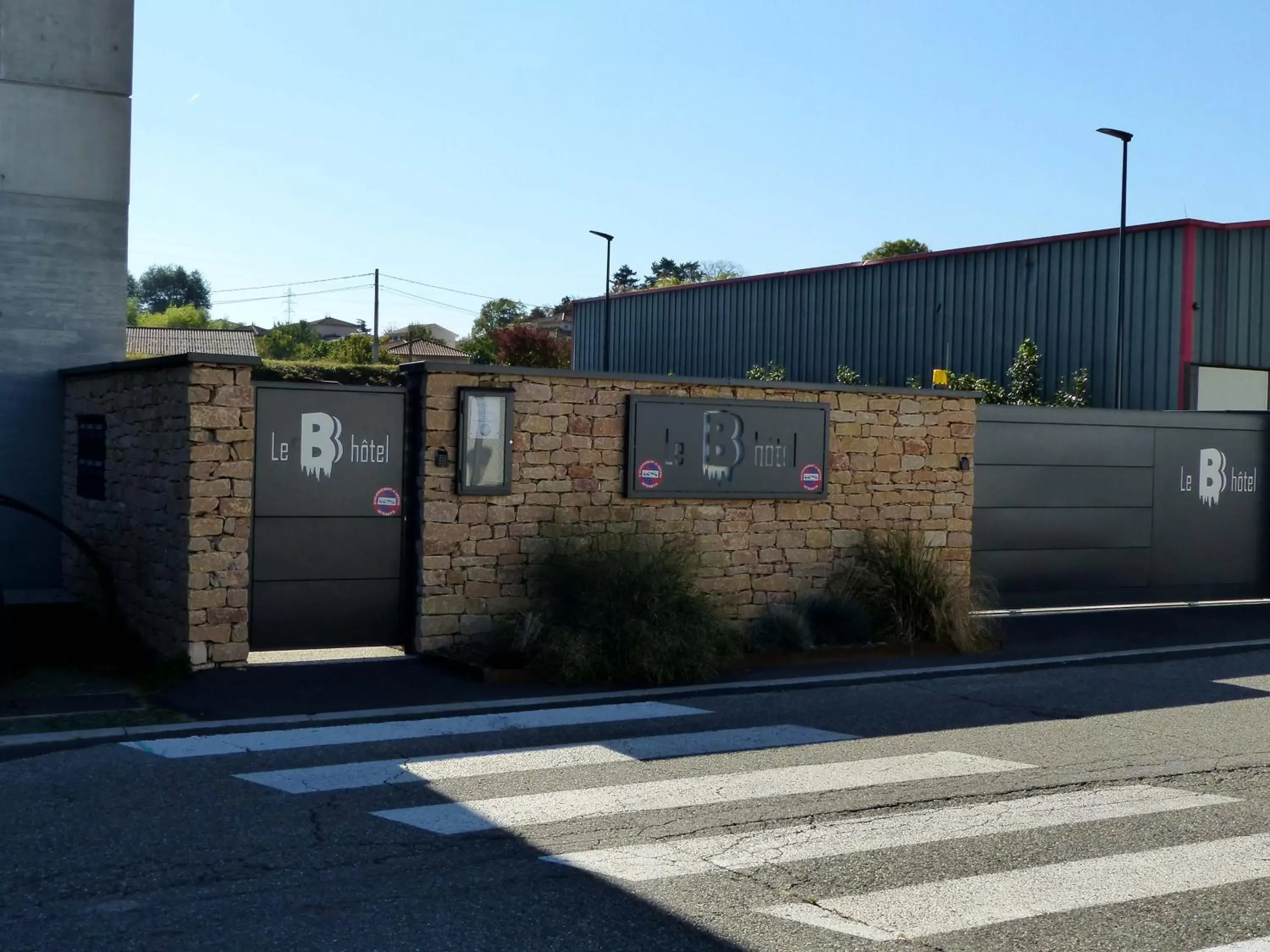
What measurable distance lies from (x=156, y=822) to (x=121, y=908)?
1.27m

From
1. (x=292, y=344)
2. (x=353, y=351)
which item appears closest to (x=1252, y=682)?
(x=353, y=351)

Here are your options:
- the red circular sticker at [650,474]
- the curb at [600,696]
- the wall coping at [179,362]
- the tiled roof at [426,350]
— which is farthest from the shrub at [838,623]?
the tiled roof at [426,350]

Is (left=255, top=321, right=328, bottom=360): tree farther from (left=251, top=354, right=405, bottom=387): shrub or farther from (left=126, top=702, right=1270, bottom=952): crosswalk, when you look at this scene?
(left=126, top=702, right=1270, bottom=952): crosswalk

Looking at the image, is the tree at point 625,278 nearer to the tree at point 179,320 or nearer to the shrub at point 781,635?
the tree at point 179,320

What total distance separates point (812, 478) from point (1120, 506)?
4791mm

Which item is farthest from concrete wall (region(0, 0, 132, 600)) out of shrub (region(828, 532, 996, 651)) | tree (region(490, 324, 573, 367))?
tree (region(490, 324, 573, 367))

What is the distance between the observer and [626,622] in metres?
11.1

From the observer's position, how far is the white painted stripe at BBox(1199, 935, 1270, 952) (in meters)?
5.15

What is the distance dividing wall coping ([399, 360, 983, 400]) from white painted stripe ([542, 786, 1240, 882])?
17.6 feet

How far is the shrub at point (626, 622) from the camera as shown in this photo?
431 inches

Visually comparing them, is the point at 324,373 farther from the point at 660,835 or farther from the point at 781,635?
the point at 660,835

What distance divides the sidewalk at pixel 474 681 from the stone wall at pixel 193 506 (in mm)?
411

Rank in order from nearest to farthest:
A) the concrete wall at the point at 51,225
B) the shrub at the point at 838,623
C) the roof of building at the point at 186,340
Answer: the shrub at the point at 838,623 < the concrete wall at the point at 51,225 < the roof of building at the point at 186,340

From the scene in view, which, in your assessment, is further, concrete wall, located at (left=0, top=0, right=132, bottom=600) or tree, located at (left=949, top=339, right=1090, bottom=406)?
tree, located at (left=949, top=339, right=1090, bottom=406)
